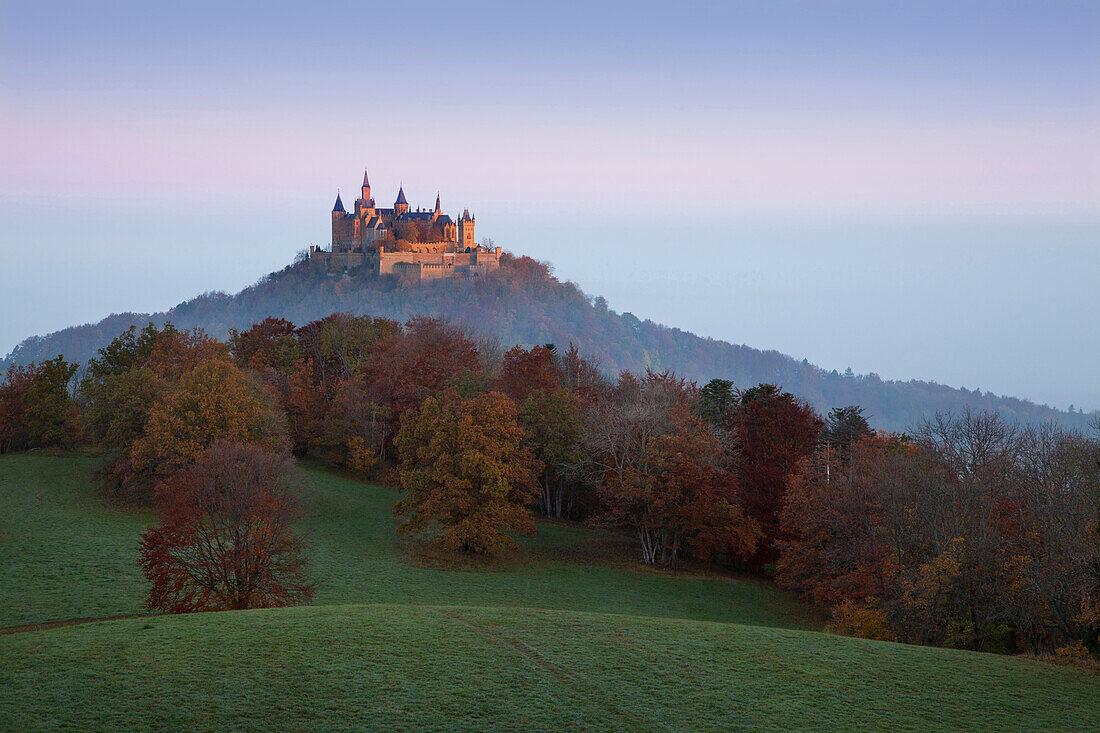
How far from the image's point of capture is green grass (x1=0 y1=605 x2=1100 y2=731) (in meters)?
12.7

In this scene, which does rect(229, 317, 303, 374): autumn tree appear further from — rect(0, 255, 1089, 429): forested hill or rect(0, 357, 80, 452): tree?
rect(0, 255, 1089, 429): forested hill

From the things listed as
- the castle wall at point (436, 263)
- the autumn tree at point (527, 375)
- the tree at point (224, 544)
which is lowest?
the tree at point (224, 544)

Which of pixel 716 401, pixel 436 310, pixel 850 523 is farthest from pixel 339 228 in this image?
pixel 850 523

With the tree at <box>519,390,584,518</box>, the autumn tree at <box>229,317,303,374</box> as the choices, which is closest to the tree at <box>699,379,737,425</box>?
the tree at <box>519,390,584,518</box>

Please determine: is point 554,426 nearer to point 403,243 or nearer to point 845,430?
point 845,430

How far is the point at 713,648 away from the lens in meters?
17.5

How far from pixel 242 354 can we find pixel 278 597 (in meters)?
45.0

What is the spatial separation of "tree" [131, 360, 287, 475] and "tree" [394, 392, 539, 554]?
24.0 ft

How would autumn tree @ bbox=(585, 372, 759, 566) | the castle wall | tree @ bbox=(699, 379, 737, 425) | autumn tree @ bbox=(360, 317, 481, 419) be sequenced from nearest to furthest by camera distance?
autumn tree @ bbox=(585, 372, 759, 566) → tree @ bbox=(699, 379, 737, 425) → autumn tree @ bbox=(360, 317, 481, 419) → the castle wall

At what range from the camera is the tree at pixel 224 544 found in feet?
66.1

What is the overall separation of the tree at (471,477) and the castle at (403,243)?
12601cm

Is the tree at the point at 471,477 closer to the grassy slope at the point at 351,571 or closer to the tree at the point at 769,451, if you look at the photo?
the grassy slope at the point at 351,571

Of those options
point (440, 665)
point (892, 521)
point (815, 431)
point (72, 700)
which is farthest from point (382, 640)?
point (815, 431)

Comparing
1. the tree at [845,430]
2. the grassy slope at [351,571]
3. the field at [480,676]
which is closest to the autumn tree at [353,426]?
the grassy slope at [351,571]
